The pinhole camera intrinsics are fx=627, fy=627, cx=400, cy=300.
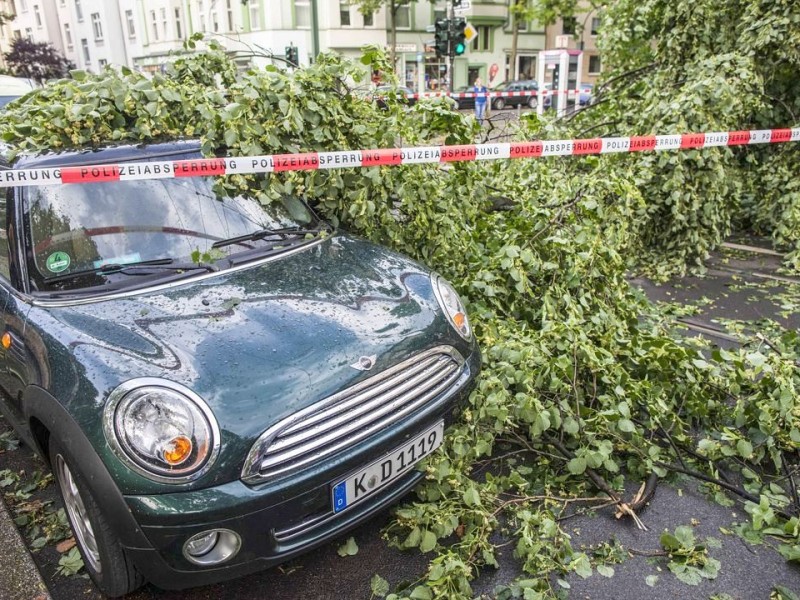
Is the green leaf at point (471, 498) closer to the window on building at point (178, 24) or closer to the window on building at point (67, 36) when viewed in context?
the window on building at point (178, 24)

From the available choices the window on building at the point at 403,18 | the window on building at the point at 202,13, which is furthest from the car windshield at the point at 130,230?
the window on building at the point at 403,18

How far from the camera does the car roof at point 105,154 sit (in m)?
3.11

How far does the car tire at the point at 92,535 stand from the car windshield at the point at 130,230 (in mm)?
804

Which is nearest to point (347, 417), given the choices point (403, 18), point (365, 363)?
point (365, 363)

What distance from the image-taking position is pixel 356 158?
412cm

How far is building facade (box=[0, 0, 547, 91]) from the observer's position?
35.8 meters

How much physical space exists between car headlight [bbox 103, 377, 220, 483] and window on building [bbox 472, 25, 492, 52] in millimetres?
45039

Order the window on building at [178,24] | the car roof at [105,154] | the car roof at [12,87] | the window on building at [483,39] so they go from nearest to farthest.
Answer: the car roof at [105,154]
the car roof at [12,87]
the window on building at [178,24]
the window on building at [483,39]

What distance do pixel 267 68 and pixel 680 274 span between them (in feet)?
14.8

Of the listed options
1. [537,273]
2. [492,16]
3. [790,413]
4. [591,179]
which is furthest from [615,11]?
[492,16]

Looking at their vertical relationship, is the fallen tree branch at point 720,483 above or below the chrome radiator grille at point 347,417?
below

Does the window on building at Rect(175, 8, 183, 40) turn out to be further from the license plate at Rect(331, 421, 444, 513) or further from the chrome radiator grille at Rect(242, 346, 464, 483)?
the license plate at Rect(331, 421, 444, 513)

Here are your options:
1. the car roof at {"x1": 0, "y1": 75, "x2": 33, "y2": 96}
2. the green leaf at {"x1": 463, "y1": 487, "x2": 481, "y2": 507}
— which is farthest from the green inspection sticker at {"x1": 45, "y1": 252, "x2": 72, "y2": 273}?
the car roof at {"x1": 0, "y1": 75, "x2": 33, "y2": 96}

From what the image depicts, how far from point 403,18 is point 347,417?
42.5 m
